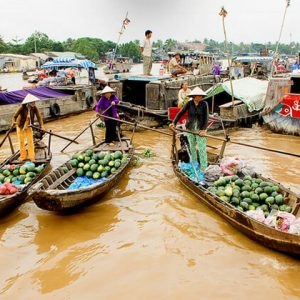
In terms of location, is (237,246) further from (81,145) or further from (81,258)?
→ (81,145)

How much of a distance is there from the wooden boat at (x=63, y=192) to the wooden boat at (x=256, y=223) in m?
1.59

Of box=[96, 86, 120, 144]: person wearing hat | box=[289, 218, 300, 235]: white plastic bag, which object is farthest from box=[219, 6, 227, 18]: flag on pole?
box=[289, 218, 300, 235]: white plastic bag

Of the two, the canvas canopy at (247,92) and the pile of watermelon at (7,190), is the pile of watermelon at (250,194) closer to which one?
the pile of watermelon at (7,190)

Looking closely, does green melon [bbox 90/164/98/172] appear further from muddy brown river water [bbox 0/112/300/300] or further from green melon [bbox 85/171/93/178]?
muddy brown river water [bbox 0/112/300/300]

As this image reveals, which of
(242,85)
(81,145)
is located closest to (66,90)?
(81,145)

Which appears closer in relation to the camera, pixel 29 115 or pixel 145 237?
pixel 145 237

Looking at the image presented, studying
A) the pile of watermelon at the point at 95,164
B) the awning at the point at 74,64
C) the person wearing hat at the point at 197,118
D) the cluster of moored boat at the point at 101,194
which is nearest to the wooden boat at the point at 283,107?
the cluster of moored boat at the point at 101,194

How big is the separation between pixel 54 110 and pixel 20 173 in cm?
822

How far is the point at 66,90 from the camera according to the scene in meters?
15.3

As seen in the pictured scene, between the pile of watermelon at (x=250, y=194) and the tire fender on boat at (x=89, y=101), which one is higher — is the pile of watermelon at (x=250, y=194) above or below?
above

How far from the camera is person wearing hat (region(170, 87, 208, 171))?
606cm

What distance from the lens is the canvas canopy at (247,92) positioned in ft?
37.1

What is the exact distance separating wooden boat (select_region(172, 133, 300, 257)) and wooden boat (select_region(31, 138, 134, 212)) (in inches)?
62.5

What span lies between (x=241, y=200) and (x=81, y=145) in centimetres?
645
